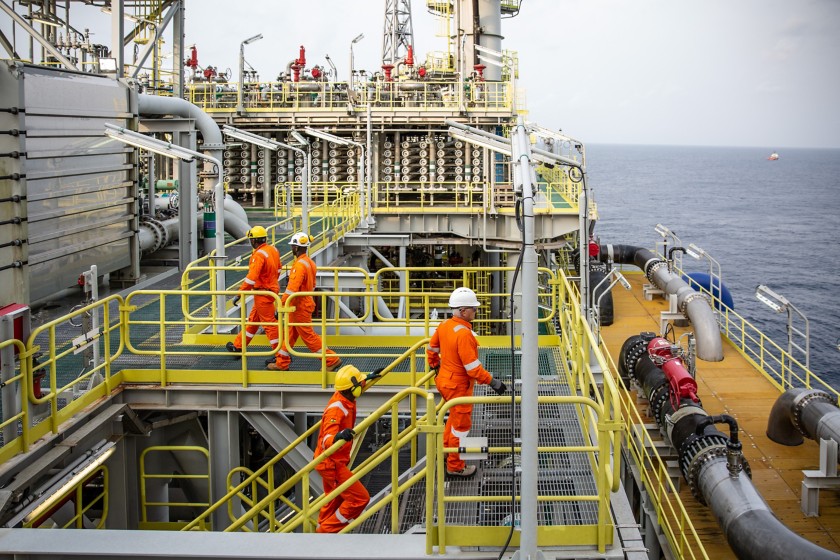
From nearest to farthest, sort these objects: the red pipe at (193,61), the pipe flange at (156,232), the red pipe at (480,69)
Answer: the pipe flange at (156,232), the red pipe at (480,69), the red pipe at (193,61)

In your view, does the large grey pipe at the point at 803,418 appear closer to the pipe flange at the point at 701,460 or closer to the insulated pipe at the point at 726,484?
the insulated pipe at the point at 726,484

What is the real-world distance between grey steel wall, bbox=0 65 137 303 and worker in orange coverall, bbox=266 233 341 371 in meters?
4.39

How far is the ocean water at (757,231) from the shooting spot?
141 ft

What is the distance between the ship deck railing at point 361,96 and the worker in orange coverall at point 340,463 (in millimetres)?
25684

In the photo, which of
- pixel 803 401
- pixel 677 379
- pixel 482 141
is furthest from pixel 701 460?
pixel 482 141

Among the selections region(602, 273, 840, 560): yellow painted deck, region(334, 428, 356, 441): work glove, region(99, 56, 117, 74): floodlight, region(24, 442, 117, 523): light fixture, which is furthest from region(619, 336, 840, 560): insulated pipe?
region(99, 56, 117, 74): floodlight

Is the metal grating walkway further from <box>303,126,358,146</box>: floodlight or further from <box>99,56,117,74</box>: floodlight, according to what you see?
<box>303,126,358,146</box>: floodlight

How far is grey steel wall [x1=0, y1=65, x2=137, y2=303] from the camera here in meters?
Result: 13.3

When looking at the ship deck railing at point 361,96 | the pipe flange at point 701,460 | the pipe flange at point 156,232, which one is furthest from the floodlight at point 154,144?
the ship deck railing at point 361,96

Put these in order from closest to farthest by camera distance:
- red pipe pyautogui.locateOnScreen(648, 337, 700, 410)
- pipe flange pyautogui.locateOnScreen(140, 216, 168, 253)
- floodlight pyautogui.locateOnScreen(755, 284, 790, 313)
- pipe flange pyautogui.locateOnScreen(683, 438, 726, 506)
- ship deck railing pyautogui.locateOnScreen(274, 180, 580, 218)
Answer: pipe flange pyautogui.locateOnScreen(683, 438, 726, 506), red pipe pyautogui.locateOnScreen(648, 337, 700, 410), floodlight pyautogui.locateOnScreen(755, 284, 790, 313), pipe flange pyautogui.locateOnScreen(140, 216, 168, 253), ship deck railing pyautogui.locateOnScreen(274, 180, 580, 218)

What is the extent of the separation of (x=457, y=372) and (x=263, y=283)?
394cm

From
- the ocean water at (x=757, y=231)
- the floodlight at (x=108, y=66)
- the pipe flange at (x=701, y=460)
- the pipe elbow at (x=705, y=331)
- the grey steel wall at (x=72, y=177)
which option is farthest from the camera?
the ocean water at (x=757, y=231)

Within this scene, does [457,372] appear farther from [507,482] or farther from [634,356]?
[634,356]

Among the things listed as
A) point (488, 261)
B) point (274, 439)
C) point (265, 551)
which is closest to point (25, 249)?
point (274, 439)
